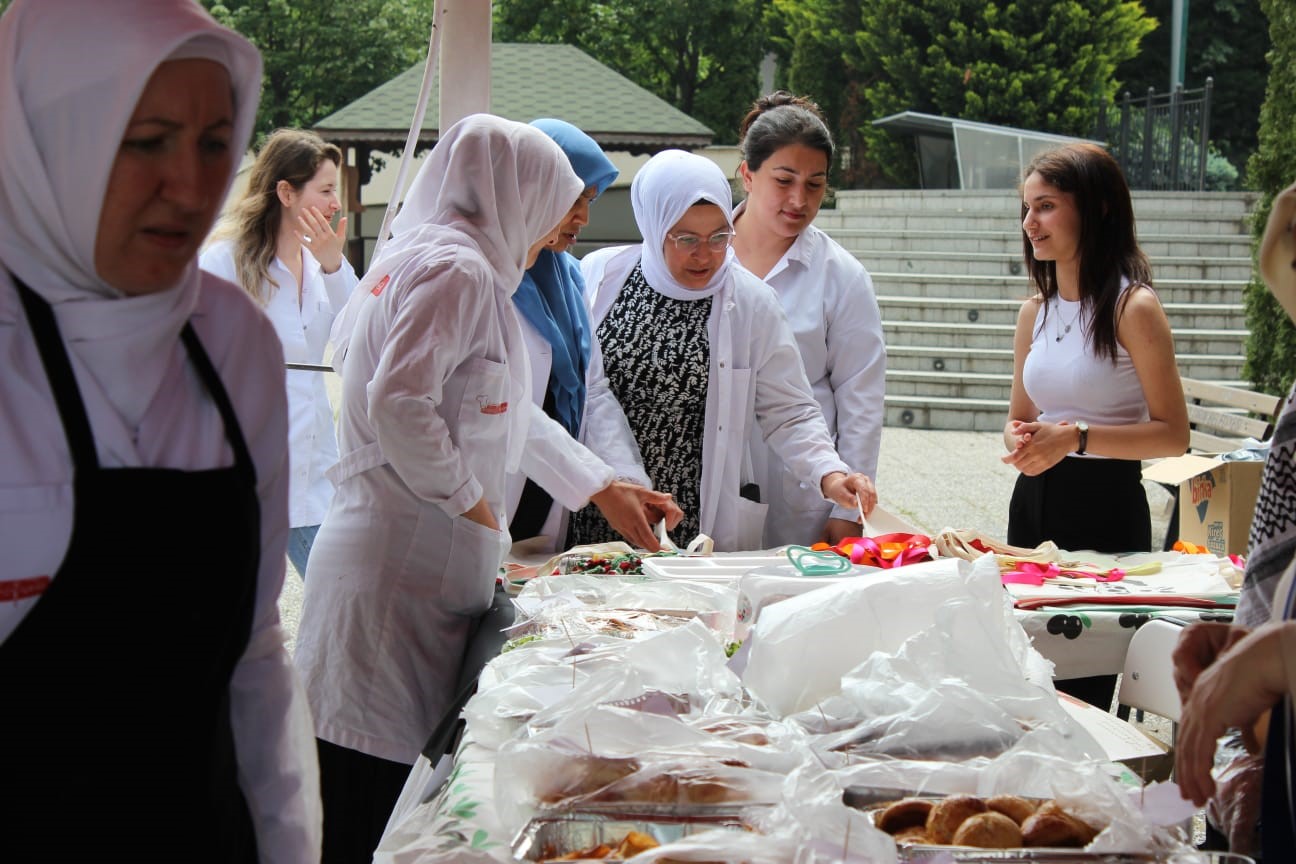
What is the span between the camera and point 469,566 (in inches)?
101

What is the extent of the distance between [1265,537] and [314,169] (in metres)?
3.46

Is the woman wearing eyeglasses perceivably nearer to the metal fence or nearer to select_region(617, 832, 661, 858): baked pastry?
select_region(617, 832, 661, 858): baked pastry

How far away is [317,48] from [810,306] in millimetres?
22783

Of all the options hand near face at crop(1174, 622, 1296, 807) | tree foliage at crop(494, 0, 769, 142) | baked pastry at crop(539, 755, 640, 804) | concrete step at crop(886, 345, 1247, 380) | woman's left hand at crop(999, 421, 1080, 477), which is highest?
tree foliage at crop(494, 0, 769, 142)

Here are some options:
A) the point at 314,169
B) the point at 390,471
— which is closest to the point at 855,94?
the point at 314,169

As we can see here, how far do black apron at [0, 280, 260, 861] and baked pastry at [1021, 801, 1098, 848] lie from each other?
36.2 inches

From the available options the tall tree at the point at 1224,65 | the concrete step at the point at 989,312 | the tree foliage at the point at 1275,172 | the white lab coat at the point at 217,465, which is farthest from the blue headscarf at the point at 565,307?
the tall tree at the point at 1224,65

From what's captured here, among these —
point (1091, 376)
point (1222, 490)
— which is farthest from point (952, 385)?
point (1091, 376)

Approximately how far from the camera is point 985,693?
1.83 metres

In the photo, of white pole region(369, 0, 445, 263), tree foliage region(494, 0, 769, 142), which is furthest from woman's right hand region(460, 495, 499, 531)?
tree foliage region(494, 0, 769, 142)

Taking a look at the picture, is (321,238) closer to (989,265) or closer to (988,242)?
(989,265)

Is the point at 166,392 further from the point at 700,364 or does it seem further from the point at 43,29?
the point at 700,364

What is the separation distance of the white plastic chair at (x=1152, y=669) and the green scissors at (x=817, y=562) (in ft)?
1.97

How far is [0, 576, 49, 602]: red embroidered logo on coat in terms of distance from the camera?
1.23m
